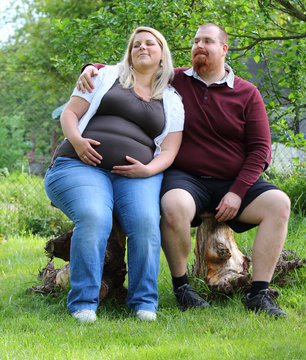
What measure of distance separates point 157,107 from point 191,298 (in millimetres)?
1175

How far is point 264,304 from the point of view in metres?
3.10

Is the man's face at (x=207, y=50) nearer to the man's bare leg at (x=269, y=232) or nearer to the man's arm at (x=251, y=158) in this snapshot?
the man's arm at (x=251, y=158)

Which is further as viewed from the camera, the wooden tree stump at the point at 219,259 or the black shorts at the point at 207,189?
the wooden tree stump at the point at 219,259

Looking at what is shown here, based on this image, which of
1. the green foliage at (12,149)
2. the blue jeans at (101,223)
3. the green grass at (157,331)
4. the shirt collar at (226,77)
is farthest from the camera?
the green foliage at (12,149)

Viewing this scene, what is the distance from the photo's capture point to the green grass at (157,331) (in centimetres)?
243

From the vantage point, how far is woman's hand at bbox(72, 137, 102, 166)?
316cm

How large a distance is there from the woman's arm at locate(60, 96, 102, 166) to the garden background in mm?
909

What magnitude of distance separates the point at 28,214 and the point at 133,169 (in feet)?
11.2

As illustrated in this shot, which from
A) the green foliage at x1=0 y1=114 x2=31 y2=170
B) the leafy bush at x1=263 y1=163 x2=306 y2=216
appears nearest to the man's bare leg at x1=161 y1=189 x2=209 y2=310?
the leafy bush at x1=263 y1=163 x2=306 y2=216

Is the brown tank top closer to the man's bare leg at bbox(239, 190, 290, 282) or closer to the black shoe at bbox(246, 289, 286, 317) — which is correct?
the man's bare leg at bbox(239, 190, 290, 282)

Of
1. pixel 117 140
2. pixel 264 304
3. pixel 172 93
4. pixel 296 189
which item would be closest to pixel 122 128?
pixel 117 140

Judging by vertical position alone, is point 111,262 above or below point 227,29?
below

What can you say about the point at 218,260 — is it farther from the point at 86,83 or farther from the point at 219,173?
the point at 86,83

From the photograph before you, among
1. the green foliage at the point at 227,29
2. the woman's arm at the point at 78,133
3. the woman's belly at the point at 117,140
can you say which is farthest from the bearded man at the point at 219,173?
the green foliage at the point at 227,29
